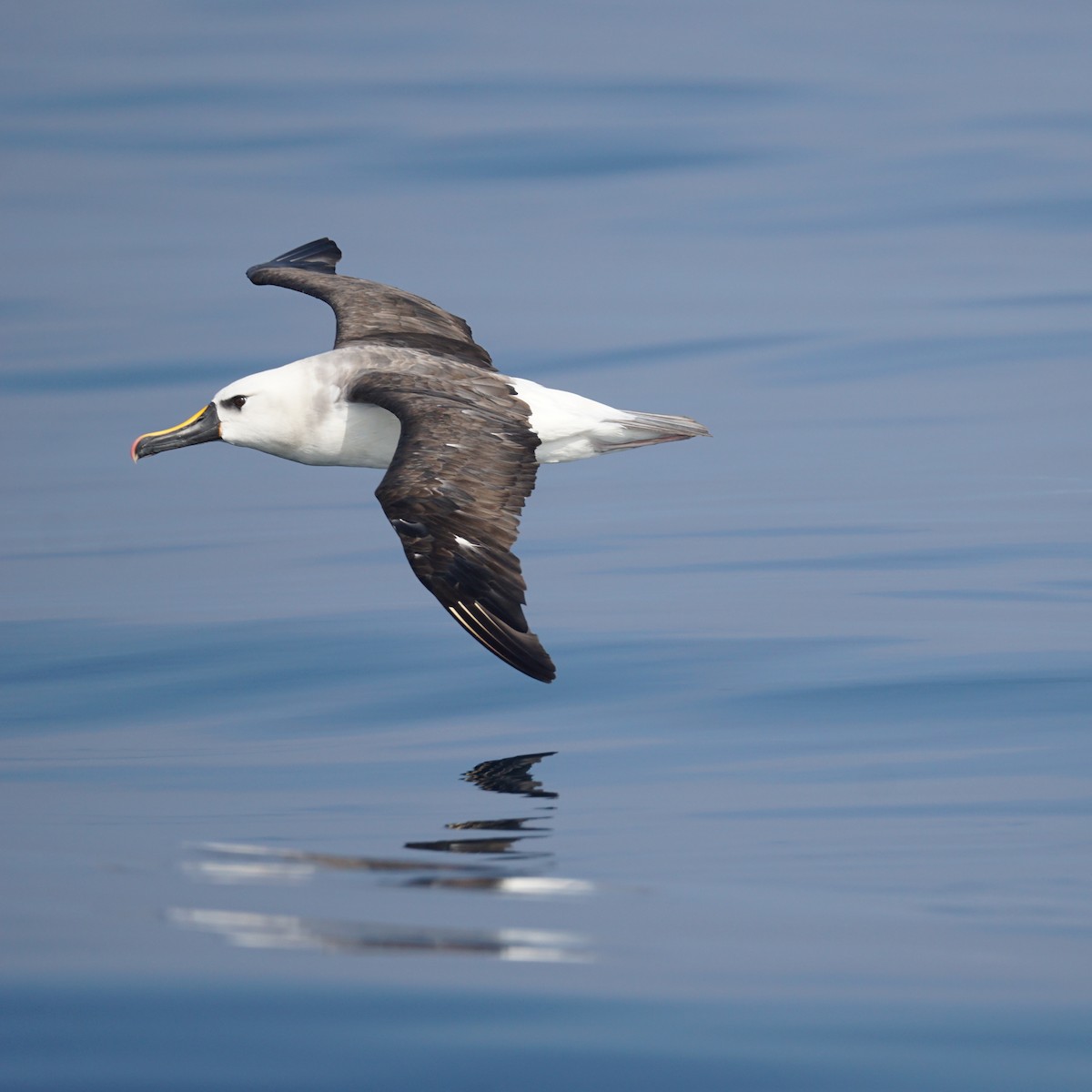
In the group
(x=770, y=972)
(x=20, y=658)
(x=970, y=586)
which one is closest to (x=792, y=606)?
(x=970, y=586)

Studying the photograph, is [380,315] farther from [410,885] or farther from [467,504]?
[410,885]

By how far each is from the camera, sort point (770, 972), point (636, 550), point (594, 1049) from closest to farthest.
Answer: point (594, 1049)
point (770, 972)
point (636, 550)

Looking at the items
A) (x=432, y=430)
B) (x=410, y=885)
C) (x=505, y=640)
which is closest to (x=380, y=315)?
(x=432, y=430)

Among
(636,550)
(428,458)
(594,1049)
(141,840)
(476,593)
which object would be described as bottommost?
(594,1049)

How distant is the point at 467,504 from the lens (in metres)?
8.57

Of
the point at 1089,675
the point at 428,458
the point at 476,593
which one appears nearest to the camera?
the point at 476,593

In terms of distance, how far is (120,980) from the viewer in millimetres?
5473

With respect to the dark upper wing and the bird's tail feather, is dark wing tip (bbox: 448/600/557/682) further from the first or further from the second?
the dark upper wing

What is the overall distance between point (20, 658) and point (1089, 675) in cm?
613

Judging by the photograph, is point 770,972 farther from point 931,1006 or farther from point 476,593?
point 476,593

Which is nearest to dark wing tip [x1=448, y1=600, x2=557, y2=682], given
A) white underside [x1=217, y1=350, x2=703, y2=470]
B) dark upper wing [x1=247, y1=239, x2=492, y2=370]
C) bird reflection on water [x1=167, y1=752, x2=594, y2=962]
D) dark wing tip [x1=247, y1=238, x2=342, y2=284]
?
bird reflection on water [x1=167, y1=752, x2=594, y2=962]

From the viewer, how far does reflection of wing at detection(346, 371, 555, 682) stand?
26.8 feet

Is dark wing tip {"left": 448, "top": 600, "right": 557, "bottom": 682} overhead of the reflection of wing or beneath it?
beneath

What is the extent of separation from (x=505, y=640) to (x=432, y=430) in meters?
1.41
